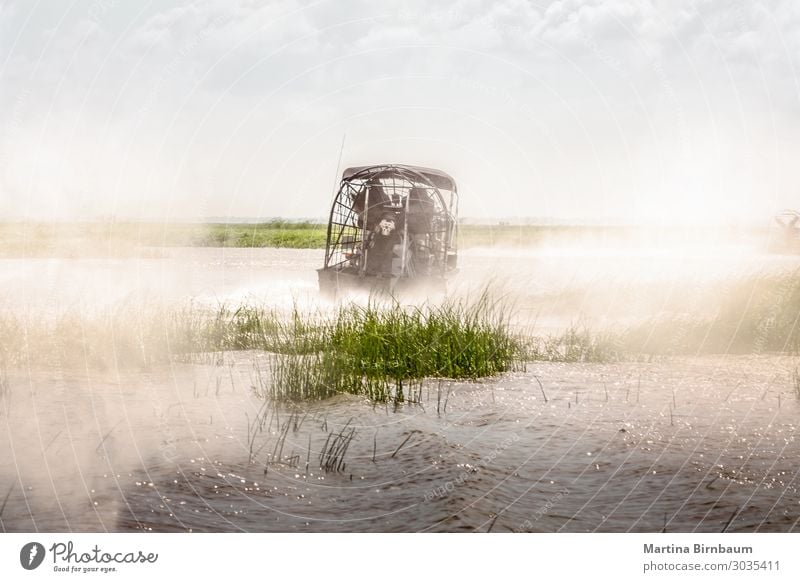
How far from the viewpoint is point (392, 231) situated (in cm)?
1688

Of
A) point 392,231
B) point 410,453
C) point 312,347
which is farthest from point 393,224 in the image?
point 410,453

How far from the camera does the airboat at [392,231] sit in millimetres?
16234

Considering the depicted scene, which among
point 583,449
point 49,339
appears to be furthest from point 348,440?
point 49,339

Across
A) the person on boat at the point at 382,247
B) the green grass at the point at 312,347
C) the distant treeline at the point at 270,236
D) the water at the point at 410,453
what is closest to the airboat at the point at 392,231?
the person on boat at the point at 382,247

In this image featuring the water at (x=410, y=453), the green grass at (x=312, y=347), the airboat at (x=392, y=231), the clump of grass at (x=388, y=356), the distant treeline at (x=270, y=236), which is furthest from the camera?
the distant treeline at (x=270, y=236)

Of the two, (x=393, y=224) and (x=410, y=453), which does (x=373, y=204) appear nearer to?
(x=393, y=224)

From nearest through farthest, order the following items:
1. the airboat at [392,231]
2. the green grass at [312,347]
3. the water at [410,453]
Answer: the water at [410,453]
the green grass at [312,347]
the airboat at [392,231]

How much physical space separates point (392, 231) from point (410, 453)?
10949 mm

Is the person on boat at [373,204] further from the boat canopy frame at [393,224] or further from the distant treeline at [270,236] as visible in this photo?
the distant treeline at [270,236]

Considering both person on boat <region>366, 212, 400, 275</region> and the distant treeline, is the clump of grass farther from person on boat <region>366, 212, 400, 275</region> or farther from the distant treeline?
the distant treeline

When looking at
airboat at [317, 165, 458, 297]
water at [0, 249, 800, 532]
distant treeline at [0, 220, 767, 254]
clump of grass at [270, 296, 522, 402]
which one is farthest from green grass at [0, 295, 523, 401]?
distant treeline at [0, 220, 767, 254]

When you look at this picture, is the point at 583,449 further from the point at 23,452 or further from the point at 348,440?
the point at 23,452

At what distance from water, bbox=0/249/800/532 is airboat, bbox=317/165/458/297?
6.73 m

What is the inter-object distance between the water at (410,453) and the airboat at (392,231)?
22.1ft
